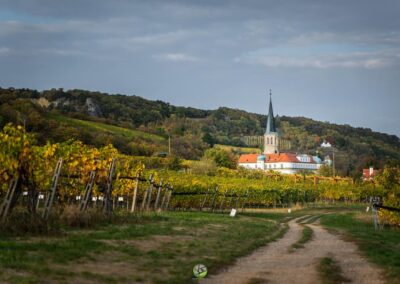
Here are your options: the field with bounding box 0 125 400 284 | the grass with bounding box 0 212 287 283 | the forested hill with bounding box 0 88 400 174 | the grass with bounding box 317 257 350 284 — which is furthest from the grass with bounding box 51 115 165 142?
the grass with bounding box 317 257 350 284

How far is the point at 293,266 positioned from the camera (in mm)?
15125

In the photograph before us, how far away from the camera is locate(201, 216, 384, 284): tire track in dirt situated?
43.0ft

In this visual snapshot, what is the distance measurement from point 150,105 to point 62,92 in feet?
132

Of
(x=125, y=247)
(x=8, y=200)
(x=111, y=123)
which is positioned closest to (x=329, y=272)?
(x=125, y=247)

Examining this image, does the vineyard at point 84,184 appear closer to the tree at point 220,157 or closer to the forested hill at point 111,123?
the forested hill at point 111,123

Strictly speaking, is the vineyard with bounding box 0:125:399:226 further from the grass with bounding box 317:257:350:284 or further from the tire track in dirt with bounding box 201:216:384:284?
the grass with bounding box 317:257:350:284

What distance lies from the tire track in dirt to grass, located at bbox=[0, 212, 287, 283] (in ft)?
1.73

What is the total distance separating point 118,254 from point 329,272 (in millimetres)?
4827

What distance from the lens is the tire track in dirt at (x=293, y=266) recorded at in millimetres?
13109

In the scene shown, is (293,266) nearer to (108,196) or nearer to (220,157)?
(108,196)

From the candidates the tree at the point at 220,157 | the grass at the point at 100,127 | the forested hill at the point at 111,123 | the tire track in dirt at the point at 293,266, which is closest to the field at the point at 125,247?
the tire track in dirt at the point at 293,266

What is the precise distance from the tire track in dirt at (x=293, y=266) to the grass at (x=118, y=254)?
526 millimetres

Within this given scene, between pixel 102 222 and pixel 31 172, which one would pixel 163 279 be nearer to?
pixel 31 172

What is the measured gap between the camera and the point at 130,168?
37.3 meters
